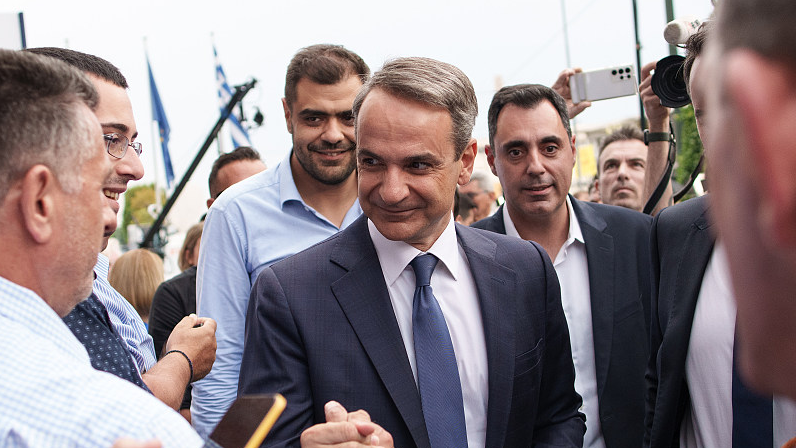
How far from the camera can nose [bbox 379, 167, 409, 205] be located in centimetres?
236

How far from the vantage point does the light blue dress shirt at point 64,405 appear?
104 cm

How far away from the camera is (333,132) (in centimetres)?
351

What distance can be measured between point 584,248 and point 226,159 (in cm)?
319

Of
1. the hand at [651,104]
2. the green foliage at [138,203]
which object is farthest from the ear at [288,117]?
the green foliage at [138,203]

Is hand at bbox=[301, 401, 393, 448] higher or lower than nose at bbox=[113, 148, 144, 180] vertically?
lower

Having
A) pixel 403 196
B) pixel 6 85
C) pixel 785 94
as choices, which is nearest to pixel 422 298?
pixel 403 196

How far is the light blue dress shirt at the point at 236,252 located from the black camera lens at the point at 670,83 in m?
1.63

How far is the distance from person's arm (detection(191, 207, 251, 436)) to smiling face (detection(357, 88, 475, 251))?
1.07 meters

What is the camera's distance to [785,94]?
77 cm

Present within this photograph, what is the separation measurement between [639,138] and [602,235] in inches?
103

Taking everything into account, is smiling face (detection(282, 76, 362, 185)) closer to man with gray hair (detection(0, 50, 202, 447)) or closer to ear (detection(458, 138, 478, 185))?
ear (detection(458, 138, 478, 185))

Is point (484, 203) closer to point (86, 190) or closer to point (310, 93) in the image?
point (310, 93)

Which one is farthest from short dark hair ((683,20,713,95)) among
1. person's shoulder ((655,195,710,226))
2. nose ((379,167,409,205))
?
nose ((379,167,409,205))

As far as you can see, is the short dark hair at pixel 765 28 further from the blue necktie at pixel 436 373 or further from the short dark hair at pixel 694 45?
the short dark hair at pixel 694 45
